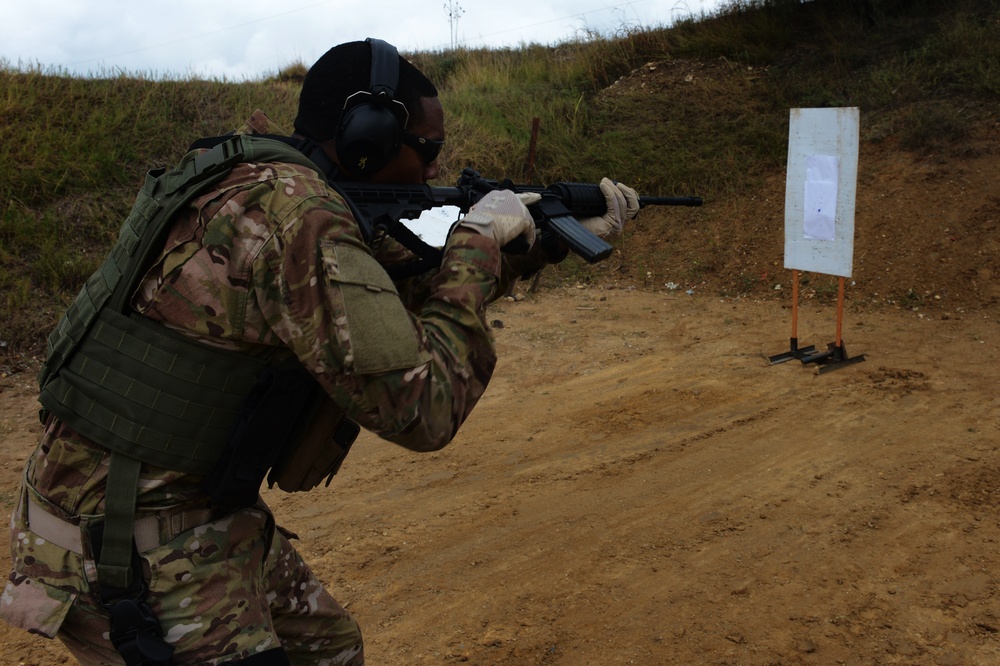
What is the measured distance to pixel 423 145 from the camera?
2.03 metres

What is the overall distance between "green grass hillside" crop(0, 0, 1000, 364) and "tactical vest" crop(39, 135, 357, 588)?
18.3ft

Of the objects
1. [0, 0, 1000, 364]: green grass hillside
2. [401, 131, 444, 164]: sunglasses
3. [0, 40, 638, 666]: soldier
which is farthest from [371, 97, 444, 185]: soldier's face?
[0, 0, 1000, 364]: green grass hillside

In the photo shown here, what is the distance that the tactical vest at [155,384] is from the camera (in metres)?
1.60

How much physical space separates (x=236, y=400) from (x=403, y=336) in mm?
399

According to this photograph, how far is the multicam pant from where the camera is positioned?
162 cm

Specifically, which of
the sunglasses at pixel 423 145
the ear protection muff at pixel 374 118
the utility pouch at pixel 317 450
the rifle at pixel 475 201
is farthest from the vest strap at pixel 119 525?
the sunglasses at pixel 423 145

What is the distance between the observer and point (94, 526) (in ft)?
5.36

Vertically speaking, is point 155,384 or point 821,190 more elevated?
point 821,190

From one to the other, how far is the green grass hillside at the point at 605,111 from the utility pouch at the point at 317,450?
5547 millimetres

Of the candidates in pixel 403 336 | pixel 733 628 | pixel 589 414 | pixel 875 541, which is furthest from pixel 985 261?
pixel 403 336

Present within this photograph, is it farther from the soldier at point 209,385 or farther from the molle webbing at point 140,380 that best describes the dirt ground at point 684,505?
the molle webbing at point 140,380

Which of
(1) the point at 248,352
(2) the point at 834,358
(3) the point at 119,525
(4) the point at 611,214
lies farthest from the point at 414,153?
(2) the point at 834,358

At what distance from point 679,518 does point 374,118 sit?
8.88 ft

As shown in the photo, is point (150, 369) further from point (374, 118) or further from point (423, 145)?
point (423, 145)
